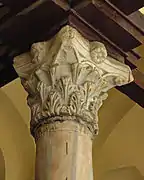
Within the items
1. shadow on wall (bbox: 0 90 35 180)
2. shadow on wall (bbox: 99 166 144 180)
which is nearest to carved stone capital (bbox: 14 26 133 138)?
shadow on wall (bbox: 0 90 35 180)

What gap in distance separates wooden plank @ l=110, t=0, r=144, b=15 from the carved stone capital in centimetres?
30

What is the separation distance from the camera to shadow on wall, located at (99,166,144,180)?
8578 millimetres

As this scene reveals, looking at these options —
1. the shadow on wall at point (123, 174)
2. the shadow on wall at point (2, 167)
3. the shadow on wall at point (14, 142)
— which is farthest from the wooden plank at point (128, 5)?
the shadow on wall at point (123, 174)

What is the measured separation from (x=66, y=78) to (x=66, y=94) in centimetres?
11

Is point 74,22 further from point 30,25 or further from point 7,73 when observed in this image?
point 7,73

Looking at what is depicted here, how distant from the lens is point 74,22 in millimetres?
5094

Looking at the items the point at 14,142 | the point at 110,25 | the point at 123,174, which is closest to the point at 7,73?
the point at 110,25

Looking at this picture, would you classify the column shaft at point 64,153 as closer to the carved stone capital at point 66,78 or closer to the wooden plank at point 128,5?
the carved stone capital at point 66,78

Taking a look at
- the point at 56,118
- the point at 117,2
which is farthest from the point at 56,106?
the point at 117,2

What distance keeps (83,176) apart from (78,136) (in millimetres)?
274

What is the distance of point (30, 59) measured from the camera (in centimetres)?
524

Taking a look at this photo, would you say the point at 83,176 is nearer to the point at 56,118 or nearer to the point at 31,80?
the point at 56,118

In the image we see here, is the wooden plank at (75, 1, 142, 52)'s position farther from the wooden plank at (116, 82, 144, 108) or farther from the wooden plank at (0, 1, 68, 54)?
the wooden plank at (116, 82, 144, 108)

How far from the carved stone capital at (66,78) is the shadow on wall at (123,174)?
11.5 ft
